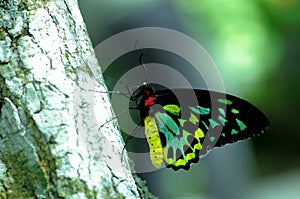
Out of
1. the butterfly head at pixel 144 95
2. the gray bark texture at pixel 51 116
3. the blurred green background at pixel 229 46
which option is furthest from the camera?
the blurred green background at pixel 229 46

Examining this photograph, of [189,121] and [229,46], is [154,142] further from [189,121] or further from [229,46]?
[229,46]

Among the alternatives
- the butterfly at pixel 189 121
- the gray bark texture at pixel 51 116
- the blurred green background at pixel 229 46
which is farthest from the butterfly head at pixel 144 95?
the blurred green background at pixel 229 46

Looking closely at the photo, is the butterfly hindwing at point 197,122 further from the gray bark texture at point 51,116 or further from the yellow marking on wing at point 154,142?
the gray bark texture at point 51,116

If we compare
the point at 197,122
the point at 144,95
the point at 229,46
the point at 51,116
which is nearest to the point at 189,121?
the point at 197,122

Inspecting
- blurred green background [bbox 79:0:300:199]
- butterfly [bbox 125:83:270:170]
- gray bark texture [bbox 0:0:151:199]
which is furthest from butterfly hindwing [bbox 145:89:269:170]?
blurred green background [bbox 79:0:300:199]

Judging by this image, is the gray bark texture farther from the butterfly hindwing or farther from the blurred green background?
the blurred green background
